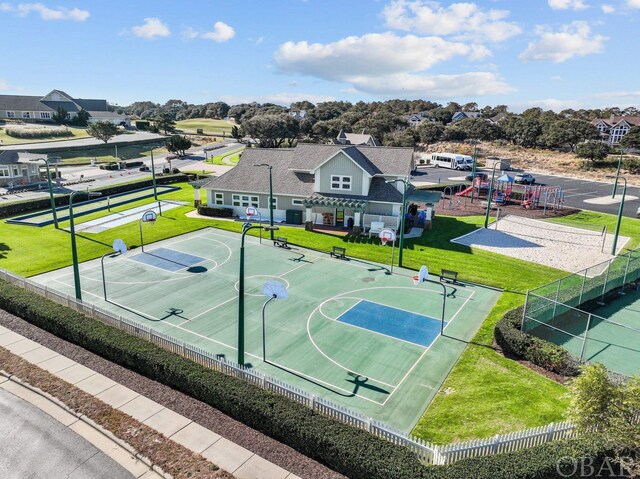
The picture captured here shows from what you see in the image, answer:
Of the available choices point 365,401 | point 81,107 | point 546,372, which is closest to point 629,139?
point 546,372

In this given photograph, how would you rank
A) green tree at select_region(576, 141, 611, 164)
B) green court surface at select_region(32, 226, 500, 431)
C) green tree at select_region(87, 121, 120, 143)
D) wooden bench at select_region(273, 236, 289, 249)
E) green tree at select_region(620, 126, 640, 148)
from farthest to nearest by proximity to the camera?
green tree at select_region(87, 121, 120, 143) < green tree at select_region(620, 126, 640, 148) < green tree at select_region(576, 141, 611, 164) < wooden bench at select_region(273, 236, 289, 249) < green court surface at select_region(32, 226, 500, 431)

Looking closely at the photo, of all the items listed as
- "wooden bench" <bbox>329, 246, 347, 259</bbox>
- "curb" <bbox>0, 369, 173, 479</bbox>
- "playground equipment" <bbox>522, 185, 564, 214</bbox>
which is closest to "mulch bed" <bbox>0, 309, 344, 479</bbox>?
"curb" <bbox>0, 369, 173, 479</bbox>

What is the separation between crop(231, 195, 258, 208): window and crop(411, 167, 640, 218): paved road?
34604mm

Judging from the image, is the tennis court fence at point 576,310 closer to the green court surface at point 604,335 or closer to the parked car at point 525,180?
the green court surface at point 604,335

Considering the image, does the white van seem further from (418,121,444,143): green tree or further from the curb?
the curb

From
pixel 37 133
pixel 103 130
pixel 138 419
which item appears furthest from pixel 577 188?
pixel 37 133

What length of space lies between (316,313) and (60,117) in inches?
5203

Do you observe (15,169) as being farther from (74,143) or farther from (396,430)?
(396,430)

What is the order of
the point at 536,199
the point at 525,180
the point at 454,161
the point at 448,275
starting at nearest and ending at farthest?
the point at 448,275 → the point at 536,199 → the point at 525,180 → the point at 454,161

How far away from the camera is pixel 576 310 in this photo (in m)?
21.3

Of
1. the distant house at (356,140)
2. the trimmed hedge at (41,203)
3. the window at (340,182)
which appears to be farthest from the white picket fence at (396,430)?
the distant house at (356,140)

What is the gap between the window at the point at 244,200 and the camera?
147 feet

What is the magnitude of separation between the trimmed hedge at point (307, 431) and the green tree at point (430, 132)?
112343 millimetres

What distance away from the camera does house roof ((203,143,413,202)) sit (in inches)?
1613
